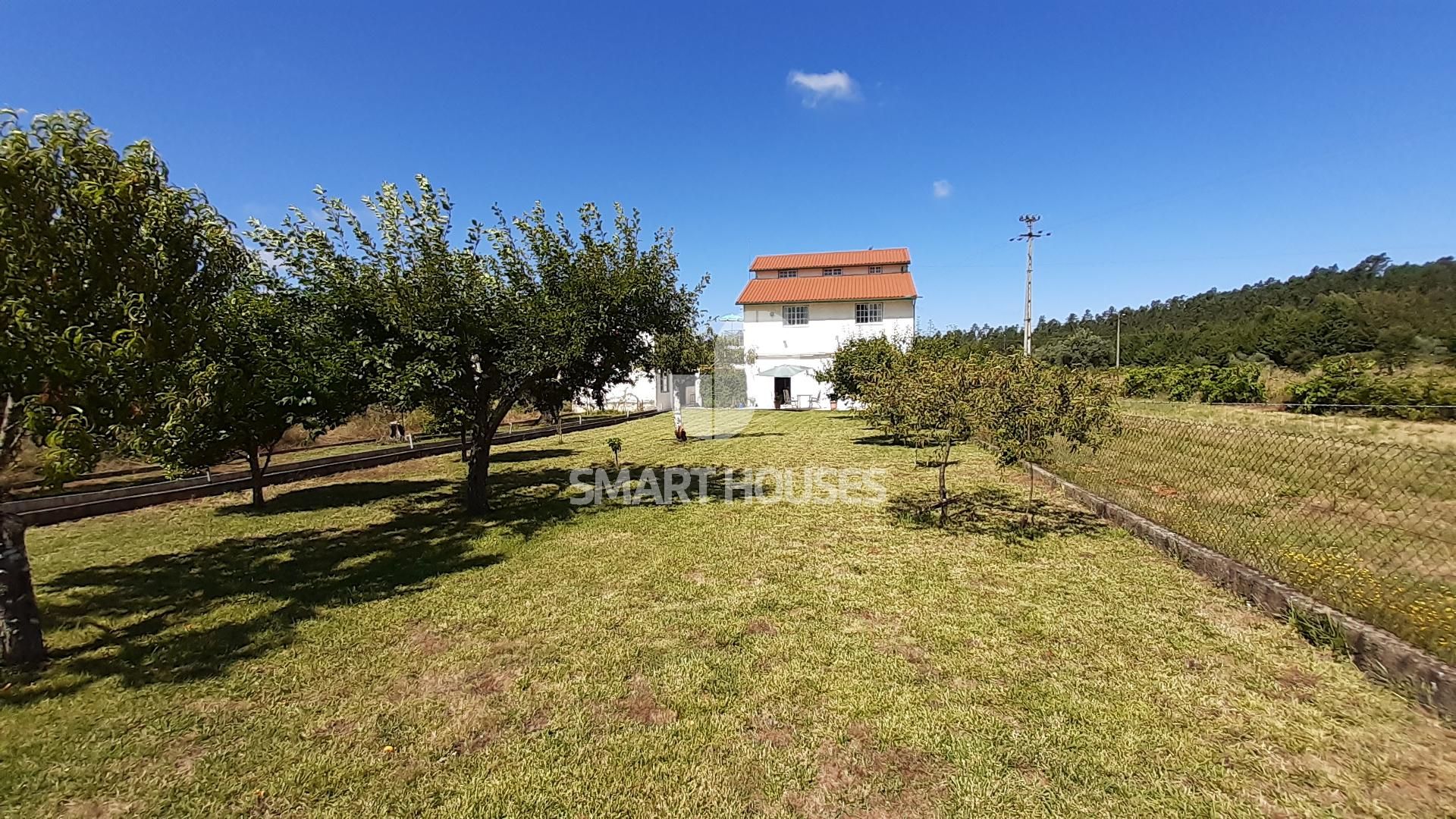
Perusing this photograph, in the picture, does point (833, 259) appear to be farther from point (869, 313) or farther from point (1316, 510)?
point (1316, 510)

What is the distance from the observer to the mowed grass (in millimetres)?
2639

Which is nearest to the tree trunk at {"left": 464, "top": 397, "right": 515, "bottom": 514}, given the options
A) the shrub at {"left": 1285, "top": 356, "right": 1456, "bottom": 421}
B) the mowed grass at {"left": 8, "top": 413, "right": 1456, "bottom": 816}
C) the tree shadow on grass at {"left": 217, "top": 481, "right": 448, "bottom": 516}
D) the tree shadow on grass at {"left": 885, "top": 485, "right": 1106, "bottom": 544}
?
the mowed grass at {"left": 8, "top": 413, "right": 1456, "bottom": 816}

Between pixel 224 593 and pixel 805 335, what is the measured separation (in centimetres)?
3281

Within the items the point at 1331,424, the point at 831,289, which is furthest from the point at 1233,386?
the point at 831,289

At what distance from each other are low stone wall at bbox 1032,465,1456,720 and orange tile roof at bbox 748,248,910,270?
114 ft

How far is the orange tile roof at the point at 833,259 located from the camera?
3872cm

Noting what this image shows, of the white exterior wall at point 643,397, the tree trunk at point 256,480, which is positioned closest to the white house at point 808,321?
the white exterior wall at point 643,397

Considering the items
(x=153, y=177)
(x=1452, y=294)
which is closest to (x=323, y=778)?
(x=153, y=177)

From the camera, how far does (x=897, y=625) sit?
4426 millimetres

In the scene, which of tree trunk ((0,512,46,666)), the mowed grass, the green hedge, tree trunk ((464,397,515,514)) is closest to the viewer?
the mowed grass

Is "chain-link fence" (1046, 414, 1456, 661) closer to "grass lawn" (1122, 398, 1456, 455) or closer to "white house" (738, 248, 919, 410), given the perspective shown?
"grass lawn" (1122, 398, 1456, 455)

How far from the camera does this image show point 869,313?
34.7 metres

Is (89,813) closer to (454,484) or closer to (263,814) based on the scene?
(263,814)

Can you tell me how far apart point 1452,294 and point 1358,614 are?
176 feet
